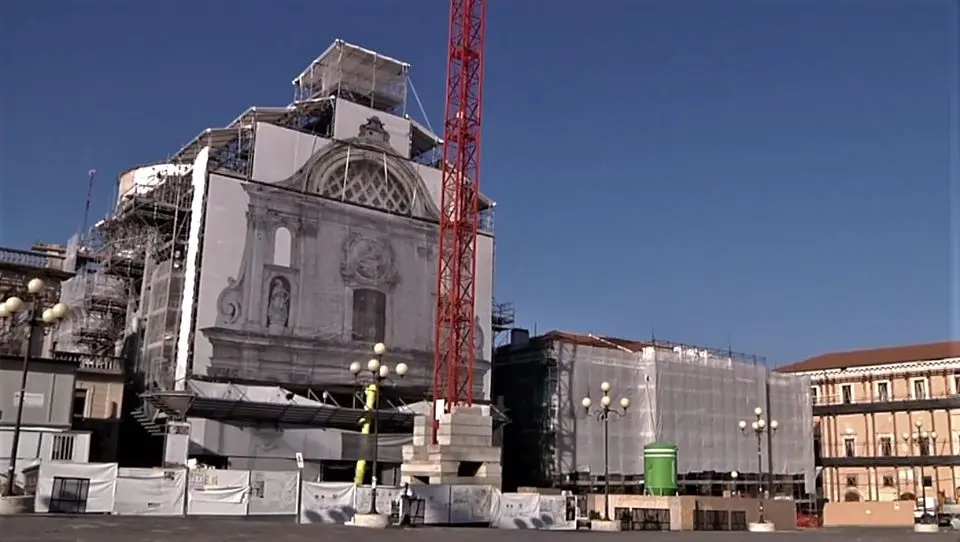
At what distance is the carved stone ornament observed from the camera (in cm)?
5291

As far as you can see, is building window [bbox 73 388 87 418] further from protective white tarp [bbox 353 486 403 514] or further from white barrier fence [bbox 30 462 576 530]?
protective white tarp [bbox 353 486 403 514]

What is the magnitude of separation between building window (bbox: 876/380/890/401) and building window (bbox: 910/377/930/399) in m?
1.89

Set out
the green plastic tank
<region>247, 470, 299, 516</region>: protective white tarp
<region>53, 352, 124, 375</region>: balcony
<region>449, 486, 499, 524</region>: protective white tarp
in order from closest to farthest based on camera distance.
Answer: <region>247, 470, 299, 516</region>: protective white tarp → <region>449, 486, 499, 524</region>: protective white tarp → the green plastic tank → <region>53, 352, 124, 375</region>: balcony

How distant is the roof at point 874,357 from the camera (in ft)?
226

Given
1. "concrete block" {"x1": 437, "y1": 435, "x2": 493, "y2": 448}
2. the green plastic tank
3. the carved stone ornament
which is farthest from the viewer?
the carved stone ornament

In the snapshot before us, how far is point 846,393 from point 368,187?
41.4m

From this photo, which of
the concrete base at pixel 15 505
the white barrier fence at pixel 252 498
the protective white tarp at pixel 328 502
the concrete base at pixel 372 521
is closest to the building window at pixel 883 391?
the white barrier fence at pixel 252 498

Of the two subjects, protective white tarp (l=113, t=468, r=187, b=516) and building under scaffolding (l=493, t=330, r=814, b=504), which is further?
building under scaffolding (l=493, t=330, r=814, b=504)

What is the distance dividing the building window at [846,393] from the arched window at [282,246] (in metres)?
45.4

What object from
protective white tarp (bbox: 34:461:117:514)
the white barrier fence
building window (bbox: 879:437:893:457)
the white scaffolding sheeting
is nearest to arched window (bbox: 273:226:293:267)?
the white scaffolding sheeting

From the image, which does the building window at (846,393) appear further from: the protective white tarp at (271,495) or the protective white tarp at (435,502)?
the protective white tarp at (271,495)

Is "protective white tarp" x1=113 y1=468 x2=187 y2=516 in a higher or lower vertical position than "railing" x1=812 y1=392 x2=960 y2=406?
lower

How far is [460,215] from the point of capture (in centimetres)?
5331

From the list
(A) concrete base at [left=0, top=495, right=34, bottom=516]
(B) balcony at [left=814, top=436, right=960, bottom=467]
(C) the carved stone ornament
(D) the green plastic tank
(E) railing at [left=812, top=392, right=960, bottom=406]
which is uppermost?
(C) the carved stone ornament
